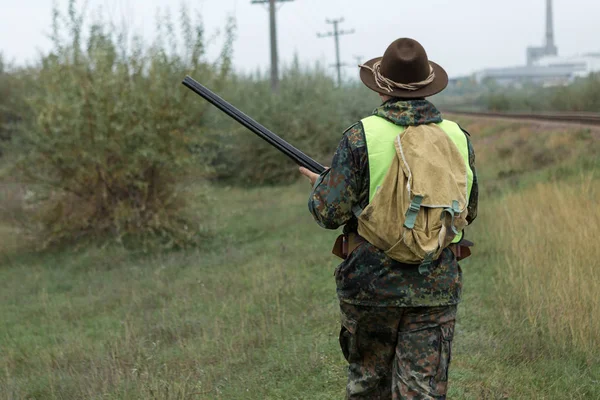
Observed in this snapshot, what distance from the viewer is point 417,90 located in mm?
3197

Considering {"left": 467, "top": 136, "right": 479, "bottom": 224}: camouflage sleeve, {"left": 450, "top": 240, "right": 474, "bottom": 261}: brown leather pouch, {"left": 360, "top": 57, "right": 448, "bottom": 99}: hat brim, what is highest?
{"left": 360, "top": 57, "right": 448, "bottom": 99}: hat brim

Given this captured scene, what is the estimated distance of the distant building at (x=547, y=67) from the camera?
85438 millimetres

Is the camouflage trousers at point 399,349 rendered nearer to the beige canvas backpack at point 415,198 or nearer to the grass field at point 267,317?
the beige canvas backpack at point 415,198

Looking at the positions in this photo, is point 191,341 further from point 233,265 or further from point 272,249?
point 272,249

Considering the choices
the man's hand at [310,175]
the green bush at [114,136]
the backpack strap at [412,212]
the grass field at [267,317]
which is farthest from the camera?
the green bush at [114,136]

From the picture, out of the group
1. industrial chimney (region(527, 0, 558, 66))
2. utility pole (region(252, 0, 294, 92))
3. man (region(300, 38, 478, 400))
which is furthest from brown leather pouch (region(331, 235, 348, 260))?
industrial chimney (region(527, 0, 558, 66))

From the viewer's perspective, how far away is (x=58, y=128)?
11461 millimetres

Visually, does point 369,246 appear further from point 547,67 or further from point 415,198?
point 547,67

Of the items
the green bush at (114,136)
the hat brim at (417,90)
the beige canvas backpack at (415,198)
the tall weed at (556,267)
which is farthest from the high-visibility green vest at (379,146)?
the green bush at (114,136)

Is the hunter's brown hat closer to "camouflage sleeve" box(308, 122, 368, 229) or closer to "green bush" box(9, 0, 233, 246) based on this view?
"camouflage sleeve" box(308, 122, 368, 229)

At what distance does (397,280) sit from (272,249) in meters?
7.51

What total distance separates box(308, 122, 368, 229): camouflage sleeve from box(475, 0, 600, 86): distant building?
7250 cm

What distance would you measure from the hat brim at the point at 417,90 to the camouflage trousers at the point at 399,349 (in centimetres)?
90

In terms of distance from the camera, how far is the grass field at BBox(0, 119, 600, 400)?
16.0ft
